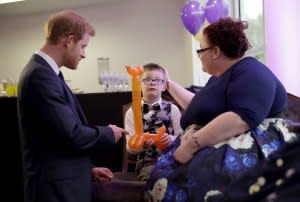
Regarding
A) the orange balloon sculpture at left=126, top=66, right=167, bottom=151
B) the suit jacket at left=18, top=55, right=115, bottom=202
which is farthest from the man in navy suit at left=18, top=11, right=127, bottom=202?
the orange balloon sculpture at left=126, top=66, right=167, bottom=151

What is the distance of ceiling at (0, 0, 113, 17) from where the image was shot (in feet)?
16.2

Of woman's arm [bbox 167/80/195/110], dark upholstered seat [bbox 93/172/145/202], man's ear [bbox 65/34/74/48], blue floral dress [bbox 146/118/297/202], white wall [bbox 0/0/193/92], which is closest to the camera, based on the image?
blue floral dress [bbox 146/118/297/202]

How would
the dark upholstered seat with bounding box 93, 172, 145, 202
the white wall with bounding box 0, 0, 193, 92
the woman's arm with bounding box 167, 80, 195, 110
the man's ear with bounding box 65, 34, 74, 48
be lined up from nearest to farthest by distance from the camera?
the man's ear with bounding box 65, 34, 74, 48 → the dark upholstered seat with bounding box 93, 172, 145, 202 → the woman's arm with bounding box 167, 80, 195, 110 → the white wall with bounding box 0, 0, 193, 92

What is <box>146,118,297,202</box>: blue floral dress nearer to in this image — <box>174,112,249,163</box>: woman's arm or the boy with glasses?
<box>174,112,249,163</box>: woman's arm

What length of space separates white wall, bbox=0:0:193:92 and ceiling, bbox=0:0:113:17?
13 centimetres

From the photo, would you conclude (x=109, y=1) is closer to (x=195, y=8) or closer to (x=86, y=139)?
(x=195, y=8)

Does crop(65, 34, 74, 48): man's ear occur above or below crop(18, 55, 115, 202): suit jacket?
above

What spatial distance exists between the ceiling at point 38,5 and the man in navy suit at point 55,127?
11.9ft

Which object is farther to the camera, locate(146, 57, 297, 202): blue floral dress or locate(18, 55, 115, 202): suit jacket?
locate(18, 55, 115, 202): suit jacket

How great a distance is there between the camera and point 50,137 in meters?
1.43

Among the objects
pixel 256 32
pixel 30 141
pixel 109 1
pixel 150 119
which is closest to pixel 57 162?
pixel 30 141

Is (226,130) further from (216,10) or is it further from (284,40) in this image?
(216,10)

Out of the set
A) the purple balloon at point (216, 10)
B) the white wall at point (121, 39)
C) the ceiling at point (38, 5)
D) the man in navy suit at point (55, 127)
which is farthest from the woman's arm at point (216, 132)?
the ceiling at point (38, 5)

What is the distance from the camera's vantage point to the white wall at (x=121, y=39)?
483 centimetres
